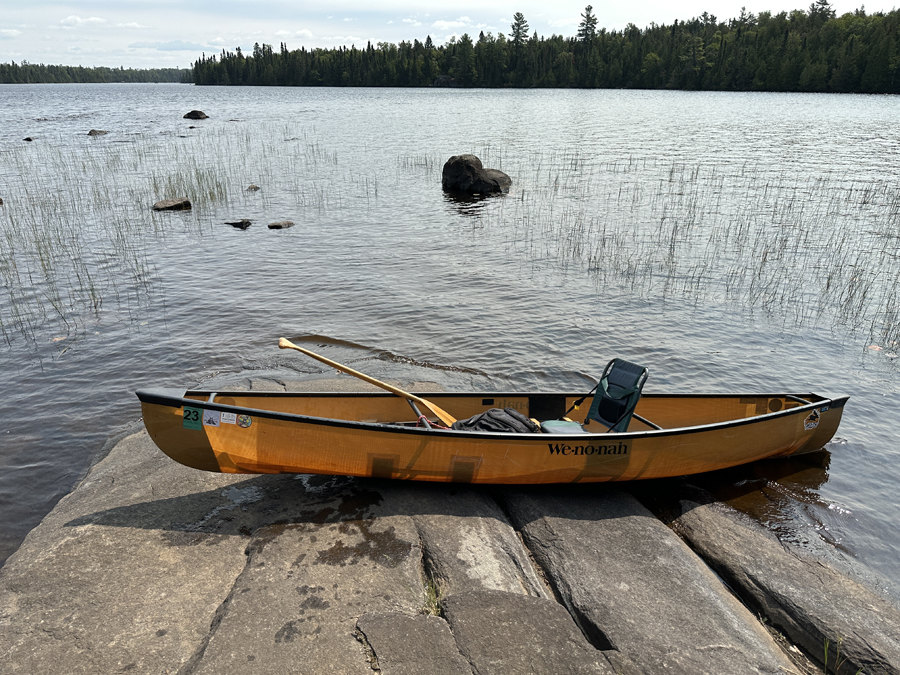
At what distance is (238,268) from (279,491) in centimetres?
984

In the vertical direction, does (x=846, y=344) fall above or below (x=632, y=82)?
below

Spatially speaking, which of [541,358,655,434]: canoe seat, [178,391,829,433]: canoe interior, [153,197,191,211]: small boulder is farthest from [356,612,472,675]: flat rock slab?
[153,197,191,211]: small boulder

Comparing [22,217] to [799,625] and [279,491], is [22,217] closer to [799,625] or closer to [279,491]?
[279,491]

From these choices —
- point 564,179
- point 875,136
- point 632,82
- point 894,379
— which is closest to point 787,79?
point 632,82

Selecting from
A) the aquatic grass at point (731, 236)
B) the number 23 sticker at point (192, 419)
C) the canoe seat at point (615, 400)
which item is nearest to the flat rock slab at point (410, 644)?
the number 23 sticker at point (192, 419)

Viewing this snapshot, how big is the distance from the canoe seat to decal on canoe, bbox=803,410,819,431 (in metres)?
1.99

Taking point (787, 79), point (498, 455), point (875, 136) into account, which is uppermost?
point (787, 79)

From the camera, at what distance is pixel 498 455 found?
19.4 feet

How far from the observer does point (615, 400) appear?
22.4ft

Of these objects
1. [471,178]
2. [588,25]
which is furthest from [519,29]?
[471,178]

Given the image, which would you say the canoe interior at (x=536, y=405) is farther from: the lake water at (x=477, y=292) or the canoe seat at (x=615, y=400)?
the lake water at (x=477, y=292)

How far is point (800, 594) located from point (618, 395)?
2590 mm

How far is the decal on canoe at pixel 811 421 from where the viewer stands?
6922 mm

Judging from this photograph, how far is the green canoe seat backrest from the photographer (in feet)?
21.7
